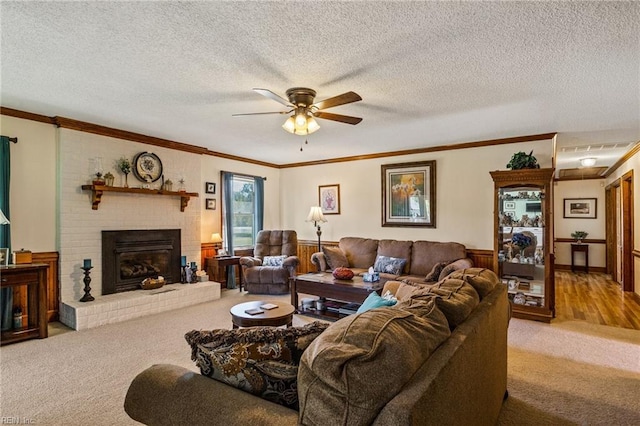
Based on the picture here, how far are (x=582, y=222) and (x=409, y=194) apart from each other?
5396 millimetres

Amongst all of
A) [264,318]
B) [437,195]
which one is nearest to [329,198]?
[437,195]

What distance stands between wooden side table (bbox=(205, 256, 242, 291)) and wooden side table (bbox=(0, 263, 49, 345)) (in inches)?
96.3

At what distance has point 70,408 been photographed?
2316 millimetres

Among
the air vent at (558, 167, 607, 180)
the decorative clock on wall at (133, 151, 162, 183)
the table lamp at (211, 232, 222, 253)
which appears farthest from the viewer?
the air vent at (558, 167, 607, 180)

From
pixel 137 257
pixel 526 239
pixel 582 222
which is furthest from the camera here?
pixel 582 222

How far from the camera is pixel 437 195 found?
568 centimetres

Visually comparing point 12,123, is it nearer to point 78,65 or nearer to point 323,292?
point 78,65

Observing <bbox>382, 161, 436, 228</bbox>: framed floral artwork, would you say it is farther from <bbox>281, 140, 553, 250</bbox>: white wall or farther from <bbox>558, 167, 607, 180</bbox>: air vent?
<bbox>558, 167, 607, 180</bbox>: air vent

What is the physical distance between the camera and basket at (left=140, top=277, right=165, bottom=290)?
→ 4781 millimetres

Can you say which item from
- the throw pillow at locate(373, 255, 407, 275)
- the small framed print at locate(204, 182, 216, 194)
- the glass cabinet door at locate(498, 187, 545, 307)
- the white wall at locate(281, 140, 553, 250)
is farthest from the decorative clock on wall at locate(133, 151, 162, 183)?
the glass cabinet door at locate(498, 187, 545, 307)

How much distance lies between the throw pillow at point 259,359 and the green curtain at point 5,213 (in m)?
3.63

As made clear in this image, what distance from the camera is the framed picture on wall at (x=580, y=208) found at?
27.0ft

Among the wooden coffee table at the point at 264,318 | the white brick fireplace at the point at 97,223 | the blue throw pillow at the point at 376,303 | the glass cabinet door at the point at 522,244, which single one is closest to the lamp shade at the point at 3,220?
the white brick fireplace at the point at 97,223

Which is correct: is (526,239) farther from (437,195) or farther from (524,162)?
(437,195)
